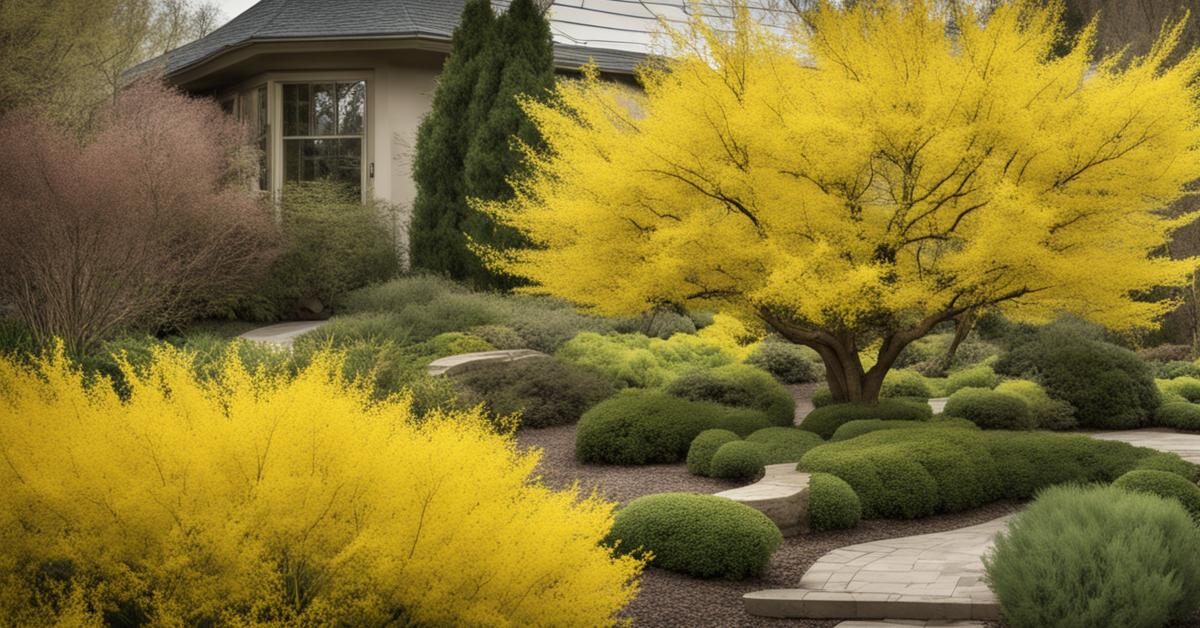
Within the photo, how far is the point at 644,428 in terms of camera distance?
9.29 m

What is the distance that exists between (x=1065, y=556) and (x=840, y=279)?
15.1 feet

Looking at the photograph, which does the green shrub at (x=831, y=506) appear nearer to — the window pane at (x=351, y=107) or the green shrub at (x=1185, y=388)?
the green shrub at (x=1185, y=388)

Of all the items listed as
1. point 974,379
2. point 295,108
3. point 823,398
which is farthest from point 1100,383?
point 295,108

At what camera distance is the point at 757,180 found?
31.1 feet

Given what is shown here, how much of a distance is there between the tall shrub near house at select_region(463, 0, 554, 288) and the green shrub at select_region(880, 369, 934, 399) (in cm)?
545

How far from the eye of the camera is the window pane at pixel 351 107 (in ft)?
62.8

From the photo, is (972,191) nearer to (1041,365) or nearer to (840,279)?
(840,279)

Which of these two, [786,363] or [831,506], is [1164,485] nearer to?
[831,506]

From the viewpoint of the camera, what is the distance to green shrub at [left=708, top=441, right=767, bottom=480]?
8367 mm

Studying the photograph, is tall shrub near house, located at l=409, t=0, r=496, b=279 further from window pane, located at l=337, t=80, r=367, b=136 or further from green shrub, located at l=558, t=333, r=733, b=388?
green shrub, located at l=558, t=333, r=733, b=388

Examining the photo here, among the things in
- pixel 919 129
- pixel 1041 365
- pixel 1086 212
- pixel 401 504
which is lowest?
pixel 1041 365

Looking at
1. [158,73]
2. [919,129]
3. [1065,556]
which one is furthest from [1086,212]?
[158,73]

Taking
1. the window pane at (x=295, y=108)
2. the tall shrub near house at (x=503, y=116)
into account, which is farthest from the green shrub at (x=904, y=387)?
the window pane at (x=295, y=108)

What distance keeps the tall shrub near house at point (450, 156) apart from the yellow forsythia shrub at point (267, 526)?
1266 centimetres
